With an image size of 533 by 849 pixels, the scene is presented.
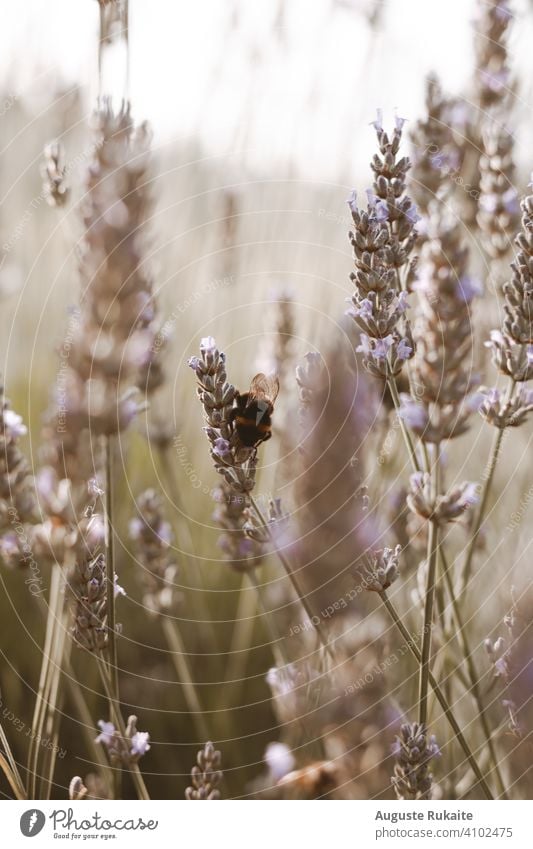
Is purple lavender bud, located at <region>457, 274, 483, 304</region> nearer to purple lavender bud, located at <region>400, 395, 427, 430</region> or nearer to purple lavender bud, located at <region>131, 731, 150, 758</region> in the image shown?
purple lavender bud, located at <region>400, 395, 427, 430</region>

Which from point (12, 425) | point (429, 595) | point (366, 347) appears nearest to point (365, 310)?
point (366, 347)

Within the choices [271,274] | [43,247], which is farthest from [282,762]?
[43,247]

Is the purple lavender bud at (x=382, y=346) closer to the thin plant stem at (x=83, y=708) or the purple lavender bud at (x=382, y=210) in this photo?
the purple lavender bud at (x=382, y=210)

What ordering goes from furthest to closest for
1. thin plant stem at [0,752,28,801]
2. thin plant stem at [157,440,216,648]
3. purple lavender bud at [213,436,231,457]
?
1. thin plant stem at [157,440,216,648]
2. thin plant stem at [0,752,28,801]
3. purple lavender bud at [213,436,231,457]

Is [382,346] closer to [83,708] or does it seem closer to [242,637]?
[83,708]

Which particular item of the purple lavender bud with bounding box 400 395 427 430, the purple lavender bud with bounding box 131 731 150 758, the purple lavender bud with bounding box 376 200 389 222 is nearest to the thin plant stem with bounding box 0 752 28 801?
the purple lavender bud with bounding box 131 731 150 758

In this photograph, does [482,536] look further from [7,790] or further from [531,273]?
[7,790]

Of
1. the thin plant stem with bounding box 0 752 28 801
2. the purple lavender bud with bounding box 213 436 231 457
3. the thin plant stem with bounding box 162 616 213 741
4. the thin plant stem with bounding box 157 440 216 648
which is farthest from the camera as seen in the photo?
the thin plant stem with bounding box 157 440 216 648
